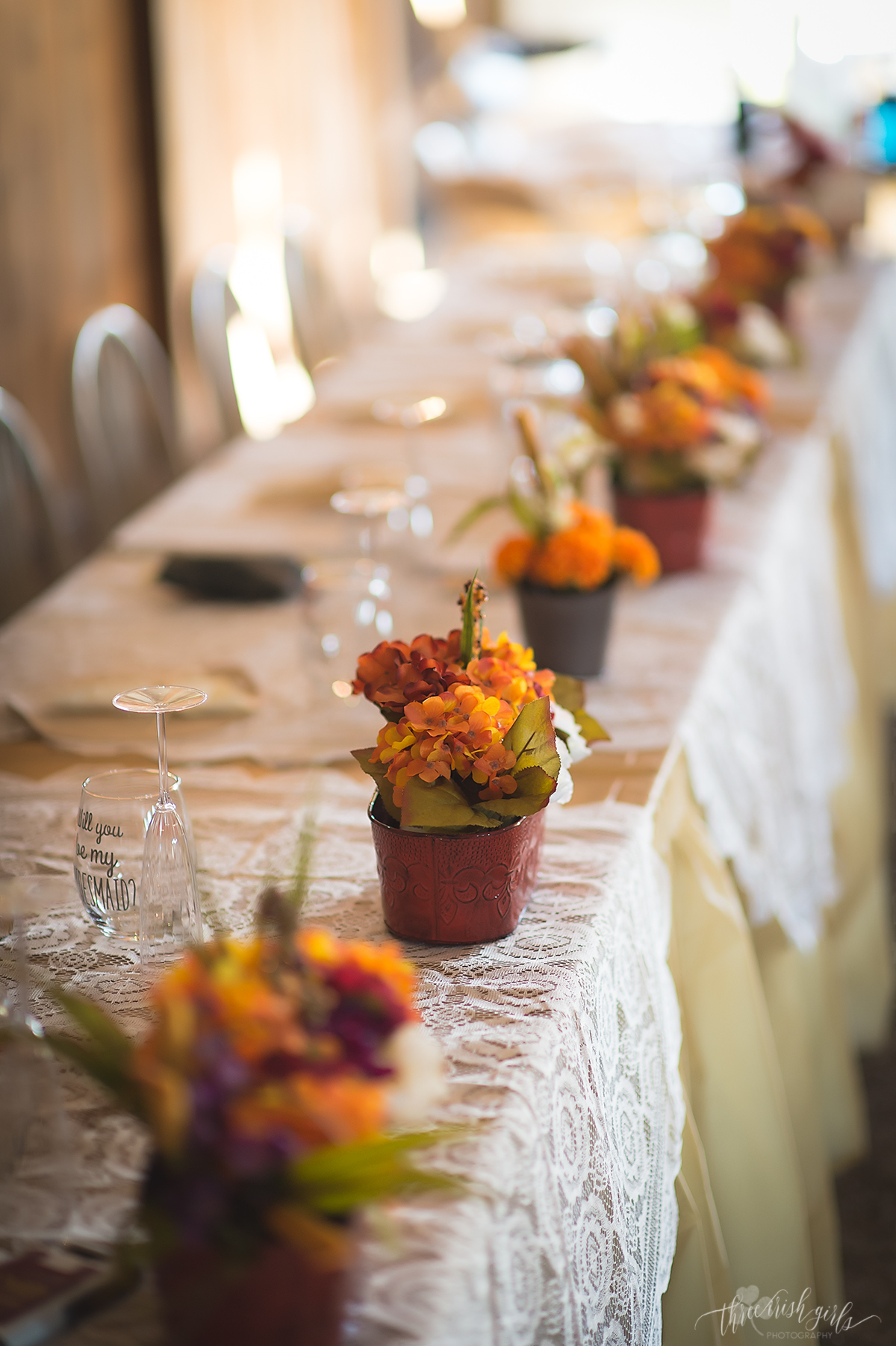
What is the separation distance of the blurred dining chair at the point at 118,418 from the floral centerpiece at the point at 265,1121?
221 cm

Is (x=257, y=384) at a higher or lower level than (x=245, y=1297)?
lower

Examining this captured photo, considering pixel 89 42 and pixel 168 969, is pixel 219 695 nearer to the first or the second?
pixel 168 969

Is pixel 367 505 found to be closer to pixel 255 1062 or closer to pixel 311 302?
pixel 255 1062

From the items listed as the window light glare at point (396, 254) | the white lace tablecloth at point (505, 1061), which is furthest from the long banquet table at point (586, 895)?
the window light glare at point (396, 254)

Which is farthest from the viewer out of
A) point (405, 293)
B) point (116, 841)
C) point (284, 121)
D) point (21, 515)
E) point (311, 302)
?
point (405, 293)

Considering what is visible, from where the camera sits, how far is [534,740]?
932 millimetres

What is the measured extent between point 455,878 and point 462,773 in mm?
88

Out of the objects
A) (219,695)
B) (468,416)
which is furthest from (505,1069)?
(468,416)

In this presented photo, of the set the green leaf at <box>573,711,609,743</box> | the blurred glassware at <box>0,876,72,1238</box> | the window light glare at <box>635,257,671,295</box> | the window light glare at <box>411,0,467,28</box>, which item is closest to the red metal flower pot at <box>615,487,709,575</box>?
the green leaf at <box>573,711,609,743</box>

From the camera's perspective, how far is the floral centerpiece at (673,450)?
67.5 inches

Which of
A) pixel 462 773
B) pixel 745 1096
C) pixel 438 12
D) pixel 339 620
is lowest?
pixel 745 1096

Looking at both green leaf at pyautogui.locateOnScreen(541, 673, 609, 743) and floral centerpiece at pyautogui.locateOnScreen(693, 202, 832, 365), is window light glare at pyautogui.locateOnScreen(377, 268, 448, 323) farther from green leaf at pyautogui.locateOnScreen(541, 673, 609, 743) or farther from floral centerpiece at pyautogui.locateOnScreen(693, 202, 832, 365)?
Result: green leaf at pyautogui.locateOnScreen(541, 673, 609, 743)

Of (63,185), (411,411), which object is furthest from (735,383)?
(63,185)

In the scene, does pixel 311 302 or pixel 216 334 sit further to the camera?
pixel 311 302
